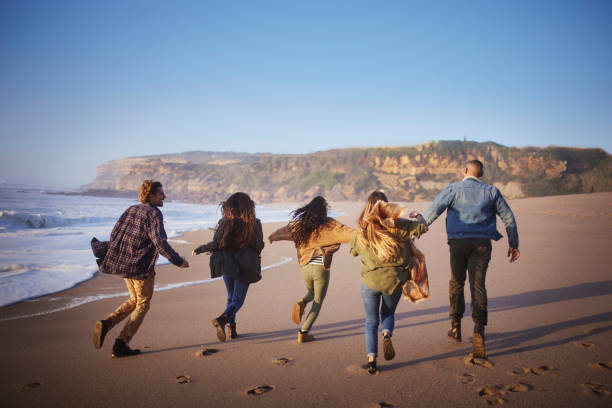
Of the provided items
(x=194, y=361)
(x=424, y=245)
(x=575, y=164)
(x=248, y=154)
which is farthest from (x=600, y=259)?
(x=248, y=154)

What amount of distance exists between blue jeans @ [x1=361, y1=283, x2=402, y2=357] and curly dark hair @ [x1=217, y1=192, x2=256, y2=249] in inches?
54.2

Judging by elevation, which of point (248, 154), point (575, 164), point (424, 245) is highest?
point (248, 154)

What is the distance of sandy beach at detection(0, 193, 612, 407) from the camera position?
8.43 feet

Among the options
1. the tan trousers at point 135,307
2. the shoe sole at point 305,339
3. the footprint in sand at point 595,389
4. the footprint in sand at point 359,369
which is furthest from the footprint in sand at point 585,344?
the tan trousers at point 135,307

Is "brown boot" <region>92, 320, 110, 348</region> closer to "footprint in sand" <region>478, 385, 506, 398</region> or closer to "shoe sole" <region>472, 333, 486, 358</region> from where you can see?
"footprint in sand" <region>478, 385, 506, 398</region>

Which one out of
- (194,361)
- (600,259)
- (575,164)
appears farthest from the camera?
(575,164)

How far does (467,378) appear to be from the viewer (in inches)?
110

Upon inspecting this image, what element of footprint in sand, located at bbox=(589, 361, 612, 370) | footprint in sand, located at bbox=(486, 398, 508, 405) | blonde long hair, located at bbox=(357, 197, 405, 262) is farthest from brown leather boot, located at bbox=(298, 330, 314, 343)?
footprint in sand, located at bbox=(589, 361, 612, 370)

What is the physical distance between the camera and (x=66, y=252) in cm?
905

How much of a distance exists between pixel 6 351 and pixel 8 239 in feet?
33.6

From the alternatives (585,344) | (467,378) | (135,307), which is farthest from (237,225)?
(585,344)

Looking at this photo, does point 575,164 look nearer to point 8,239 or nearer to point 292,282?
point 292,282

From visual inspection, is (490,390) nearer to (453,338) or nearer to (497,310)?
(453,338)

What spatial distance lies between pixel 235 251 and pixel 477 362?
8.37 ft
